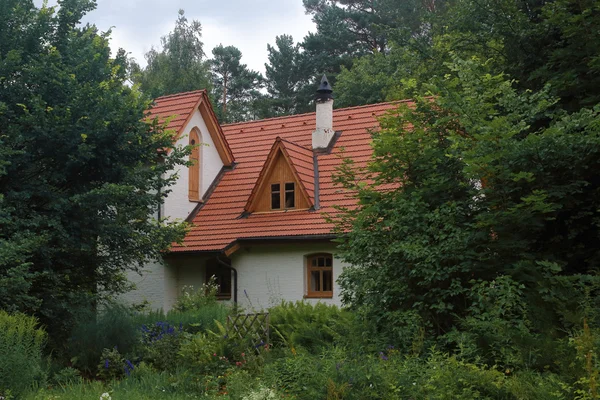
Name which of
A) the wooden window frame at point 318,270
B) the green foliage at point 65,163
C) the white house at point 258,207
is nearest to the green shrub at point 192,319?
the green foliage at point 65,163

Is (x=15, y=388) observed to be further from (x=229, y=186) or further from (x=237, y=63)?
(x=237, y=63)

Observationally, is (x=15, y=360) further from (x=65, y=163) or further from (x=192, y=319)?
(x=192, y=319)

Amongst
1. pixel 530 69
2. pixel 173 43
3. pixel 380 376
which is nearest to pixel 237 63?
pixel 173 43

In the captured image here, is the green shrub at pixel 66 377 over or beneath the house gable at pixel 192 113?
beneath

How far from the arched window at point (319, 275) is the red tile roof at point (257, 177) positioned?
994mm

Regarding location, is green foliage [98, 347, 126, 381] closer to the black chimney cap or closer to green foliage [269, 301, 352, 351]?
green foliage [269, 301, 352, 351]

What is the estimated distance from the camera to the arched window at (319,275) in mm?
20859

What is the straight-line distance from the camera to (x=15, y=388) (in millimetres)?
10258

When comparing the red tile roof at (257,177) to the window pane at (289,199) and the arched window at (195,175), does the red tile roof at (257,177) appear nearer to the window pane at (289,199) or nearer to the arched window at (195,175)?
the window pane at (289,199)

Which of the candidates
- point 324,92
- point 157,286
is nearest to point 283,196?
point 324,92

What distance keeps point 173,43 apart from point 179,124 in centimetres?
2555

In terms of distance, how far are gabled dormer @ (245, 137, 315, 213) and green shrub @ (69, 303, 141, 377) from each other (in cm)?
832

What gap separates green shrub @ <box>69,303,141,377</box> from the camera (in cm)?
1396

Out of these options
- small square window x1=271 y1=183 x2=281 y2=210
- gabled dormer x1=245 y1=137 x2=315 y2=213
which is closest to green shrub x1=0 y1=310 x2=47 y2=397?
gabled dormer x1=245 y1=137 x2=315 y2=213
